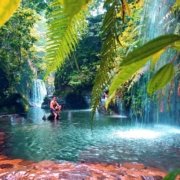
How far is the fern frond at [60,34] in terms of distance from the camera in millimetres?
415

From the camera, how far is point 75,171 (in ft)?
15.9

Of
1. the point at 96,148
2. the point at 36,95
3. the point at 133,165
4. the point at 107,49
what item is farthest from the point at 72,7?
the point at 36,95

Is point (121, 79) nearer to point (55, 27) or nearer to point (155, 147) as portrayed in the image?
point (55, 27)

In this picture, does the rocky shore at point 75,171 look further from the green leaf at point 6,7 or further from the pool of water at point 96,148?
the green leaf at point 6,7

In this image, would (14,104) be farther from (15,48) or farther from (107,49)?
(107,49)

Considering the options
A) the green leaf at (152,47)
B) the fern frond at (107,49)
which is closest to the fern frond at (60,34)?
the fern frond at (107,49)

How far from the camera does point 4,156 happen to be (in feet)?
20.8

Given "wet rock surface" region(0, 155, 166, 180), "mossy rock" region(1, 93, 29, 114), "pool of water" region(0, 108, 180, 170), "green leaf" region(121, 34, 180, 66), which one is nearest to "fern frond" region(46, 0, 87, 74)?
"green leaf" region(121, 34, 180, 66)

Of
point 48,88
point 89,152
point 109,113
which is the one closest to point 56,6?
point 89,152

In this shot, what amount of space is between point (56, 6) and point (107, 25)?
101 millimetres

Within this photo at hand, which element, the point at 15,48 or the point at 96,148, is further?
the point at 15,48

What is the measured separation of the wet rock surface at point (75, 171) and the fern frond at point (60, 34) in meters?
4.25

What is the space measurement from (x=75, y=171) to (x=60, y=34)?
15.3 feet

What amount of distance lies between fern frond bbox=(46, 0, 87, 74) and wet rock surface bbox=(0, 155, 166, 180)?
14.0 feet
